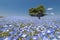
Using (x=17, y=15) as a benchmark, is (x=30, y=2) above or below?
above

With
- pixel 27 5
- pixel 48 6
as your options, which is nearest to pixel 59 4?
pixel 48 6

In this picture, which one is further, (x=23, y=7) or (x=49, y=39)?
(x=23, y=7)

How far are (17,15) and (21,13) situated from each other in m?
0.07

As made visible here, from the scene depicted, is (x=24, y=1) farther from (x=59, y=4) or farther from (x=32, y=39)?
(x=32, y=39)

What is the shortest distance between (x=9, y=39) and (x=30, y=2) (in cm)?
144

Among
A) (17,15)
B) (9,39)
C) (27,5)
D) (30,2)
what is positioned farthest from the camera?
(27,5)

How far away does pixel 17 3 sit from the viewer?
87.8 inches

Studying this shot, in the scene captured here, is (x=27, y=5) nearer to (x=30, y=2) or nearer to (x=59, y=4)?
(x=30, y=2)

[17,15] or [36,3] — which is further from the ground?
[36,3]

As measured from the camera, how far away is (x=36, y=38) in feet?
2.63

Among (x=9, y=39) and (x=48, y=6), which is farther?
(x=48, y=6)

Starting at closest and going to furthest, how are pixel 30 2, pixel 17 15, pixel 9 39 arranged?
pixel 9 39, pixel 17 15, pixel 30 2

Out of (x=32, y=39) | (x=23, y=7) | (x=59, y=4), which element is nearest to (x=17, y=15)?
(x=23, y=7)

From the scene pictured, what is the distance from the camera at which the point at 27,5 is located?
7.68 ft
